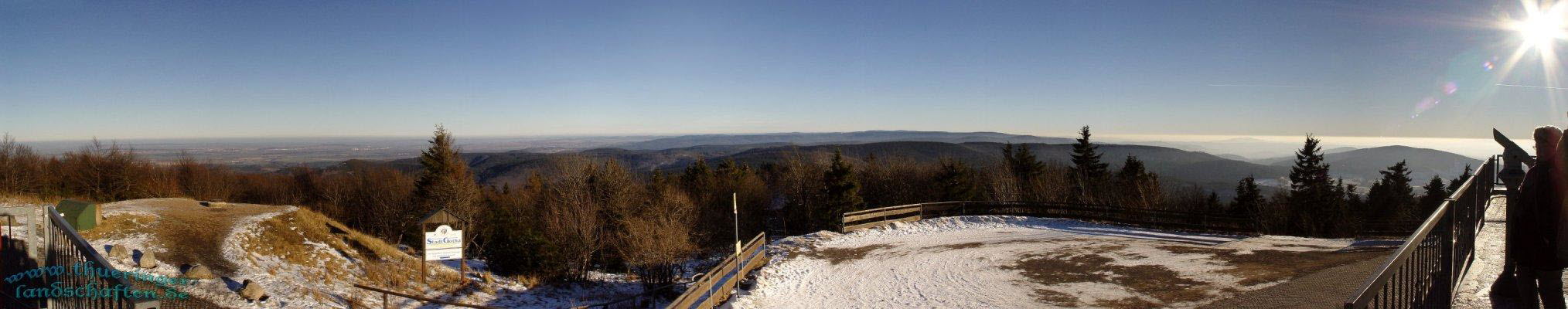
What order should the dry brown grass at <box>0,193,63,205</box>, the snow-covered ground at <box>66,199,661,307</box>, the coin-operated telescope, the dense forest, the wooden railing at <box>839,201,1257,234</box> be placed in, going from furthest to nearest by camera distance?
the dense forest < the wooden railing at <box>839,201,1257,234</box> < the dry brown grass at <box>0,193,63,205</box> < the snow-covered ground at <box>66,199,661,307</box> < the coin-operated telescope

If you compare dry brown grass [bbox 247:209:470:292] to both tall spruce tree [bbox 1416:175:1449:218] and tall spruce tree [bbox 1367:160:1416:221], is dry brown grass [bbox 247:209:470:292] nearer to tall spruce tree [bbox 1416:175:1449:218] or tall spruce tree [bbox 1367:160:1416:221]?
tall spruce tree [bbox 1416:175:1449:218]

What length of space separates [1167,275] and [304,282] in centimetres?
1894

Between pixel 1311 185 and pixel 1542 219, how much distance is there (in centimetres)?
5769

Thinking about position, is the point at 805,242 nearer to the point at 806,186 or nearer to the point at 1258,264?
the point at 1258,264

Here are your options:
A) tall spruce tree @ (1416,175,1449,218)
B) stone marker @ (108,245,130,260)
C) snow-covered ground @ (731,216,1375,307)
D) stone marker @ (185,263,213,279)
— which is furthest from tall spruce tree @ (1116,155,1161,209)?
stone marker @ (108,245,130,260)

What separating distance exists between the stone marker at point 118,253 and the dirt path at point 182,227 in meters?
0.56

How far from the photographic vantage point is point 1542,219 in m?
4.12

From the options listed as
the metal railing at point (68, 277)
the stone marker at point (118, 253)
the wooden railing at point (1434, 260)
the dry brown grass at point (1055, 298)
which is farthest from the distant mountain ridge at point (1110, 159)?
the wooden railing at point (1434, 260)

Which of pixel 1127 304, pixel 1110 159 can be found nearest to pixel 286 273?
pixel 1127 304

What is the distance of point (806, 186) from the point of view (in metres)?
47.8

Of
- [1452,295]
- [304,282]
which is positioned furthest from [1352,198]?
[304,282]

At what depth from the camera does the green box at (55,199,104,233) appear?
1360 centimetres

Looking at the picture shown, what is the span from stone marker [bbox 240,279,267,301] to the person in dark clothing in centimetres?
1708

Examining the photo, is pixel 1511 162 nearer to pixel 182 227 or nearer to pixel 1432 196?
pixel 182 227
